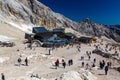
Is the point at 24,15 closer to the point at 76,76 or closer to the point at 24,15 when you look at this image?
the point at 24,15

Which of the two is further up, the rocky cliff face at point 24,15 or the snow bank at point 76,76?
the rocky cliff face at point 24,15

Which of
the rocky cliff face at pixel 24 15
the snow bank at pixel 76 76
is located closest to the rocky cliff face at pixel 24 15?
the rocky cliff face at pixel 24 15

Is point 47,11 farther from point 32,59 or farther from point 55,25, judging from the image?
point 32,59

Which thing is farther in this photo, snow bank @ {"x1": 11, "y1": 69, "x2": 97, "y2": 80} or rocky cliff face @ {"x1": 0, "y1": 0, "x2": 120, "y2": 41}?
rocky cliff face @ {"x1": 0, "y1": 0, "x2": 120, "y2": 41}

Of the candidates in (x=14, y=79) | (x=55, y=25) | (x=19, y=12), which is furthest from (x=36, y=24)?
(x=14, y=79)

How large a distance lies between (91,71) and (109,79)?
3.60 metres

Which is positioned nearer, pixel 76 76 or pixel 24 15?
pixel 76 76

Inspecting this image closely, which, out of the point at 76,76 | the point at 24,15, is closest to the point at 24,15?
the point at 24,15

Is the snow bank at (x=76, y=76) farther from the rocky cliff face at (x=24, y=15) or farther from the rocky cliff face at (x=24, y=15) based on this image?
the rocky cliff face at (x=24, y=15)

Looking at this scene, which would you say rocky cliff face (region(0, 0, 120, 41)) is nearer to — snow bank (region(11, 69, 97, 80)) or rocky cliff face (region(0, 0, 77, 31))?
rocky cliff face (region(0, 0, 77, 31))

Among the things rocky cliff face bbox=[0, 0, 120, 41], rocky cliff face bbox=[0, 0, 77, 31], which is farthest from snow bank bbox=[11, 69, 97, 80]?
rocky cliff face bbox=[0, 0, 77, 31]

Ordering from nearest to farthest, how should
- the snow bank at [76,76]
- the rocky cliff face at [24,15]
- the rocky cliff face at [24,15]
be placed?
the snow bank at [76,76] < the rocky cliff face at [24,15] < the rocky cliff face at [24,15]

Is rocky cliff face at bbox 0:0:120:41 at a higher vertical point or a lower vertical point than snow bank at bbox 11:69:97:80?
higher

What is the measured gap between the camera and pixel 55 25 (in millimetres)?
190500
